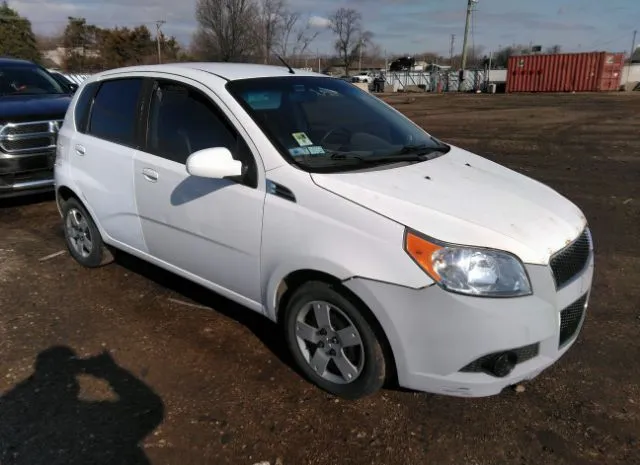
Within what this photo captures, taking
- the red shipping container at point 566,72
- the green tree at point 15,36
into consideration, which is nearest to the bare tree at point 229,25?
the red shipping container at point 566,72

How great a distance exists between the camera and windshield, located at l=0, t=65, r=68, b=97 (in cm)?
765

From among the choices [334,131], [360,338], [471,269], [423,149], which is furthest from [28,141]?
[471,269]

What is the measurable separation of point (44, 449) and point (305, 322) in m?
1.45

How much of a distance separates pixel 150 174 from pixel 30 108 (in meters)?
4.17

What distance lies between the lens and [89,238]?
4805 mm

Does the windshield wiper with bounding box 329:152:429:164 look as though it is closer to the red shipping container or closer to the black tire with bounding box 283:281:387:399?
the black tire with bounding box 283:281:387:399

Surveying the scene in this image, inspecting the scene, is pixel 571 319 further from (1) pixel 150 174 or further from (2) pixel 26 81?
(2) pixel 26 81

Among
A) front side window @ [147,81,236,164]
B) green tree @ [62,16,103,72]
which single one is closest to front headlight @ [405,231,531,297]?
front side window @ [147,81,236,164]

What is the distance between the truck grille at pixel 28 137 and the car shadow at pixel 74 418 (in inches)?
160

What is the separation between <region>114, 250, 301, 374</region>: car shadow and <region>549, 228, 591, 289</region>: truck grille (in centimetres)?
160

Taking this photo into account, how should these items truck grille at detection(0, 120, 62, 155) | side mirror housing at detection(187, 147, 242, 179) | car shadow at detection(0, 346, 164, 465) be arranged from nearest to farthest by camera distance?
1. car shadow at detection(0, 346, 164, 465)
2. side mirror housing at detection(187, 147, 242, 179)
3. truck grille at detection(0, 120, 62, 155)

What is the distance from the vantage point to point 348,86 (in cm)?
425

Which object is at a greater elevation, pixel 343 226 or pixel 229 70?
pixel 229 70

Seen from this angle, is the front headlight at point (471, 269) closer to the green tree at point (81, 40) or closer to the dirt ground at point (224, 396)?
the dirt ground at point (224, 396)
